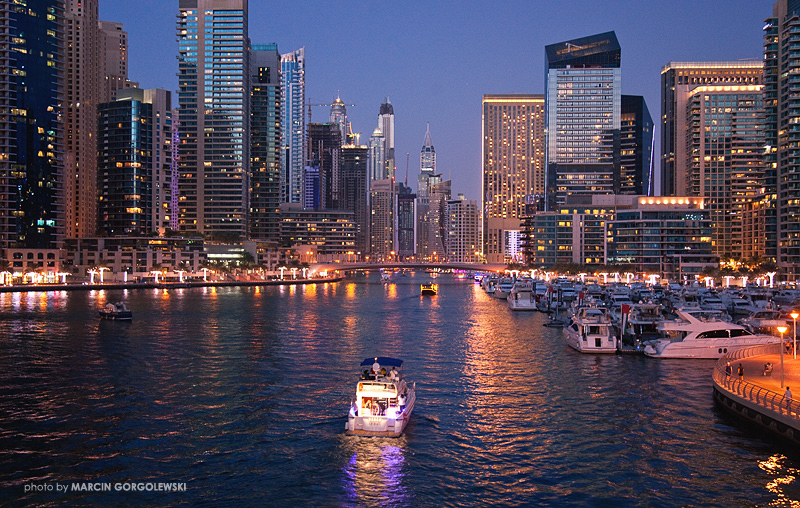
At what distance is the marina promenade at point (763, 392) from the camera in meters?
35.2

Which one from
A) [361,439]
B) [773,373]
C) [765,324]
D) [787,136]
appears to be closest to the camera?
[361,439]

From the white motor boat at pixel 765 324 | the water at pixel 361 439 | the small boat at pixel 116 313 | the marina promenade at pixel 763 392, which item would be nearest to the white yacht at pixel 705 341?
the water at pixel 361 439

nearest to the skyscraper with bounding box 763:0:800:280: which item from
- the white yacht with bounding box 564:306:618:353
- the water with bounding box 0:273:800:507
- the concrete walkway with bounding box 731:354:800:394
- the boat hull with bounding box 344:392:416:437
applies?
the white yacht with bounding box 564:306:618:353

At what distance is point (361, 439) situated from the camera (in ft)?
126

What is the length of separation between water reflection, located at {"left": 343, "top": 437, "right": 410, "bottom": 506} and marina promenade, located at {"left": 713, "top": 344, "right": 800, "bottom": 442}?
19730 millimetres

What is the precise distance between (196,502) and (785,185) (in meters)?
200

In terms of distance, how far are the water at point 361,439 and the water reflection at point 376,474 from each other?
4.7 inches

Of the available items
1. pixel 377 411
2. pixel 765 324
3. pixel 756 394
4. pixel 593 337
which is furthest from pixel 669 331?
pixel 377 411

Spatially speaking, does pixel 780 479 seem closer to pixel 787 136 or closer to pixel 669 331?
pixel 669 331

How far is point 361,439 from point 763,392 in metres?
23.0

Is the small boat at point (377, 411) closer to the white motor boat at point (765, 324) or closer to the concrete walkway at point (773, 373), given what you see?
the concrete walkway at point (773, 373)

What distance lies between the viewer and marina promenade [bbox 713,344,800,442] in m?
35.2

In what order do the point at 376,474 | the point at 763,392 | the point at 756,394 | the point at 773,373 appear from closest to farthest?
the point at 376,474 → the point at 756,394 → the point at 763,392 → the point at 773,373

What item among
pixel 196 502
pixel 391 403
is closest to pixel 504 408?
pixel 391 403
